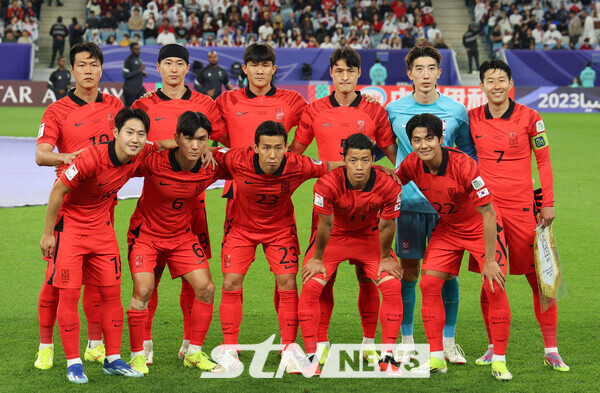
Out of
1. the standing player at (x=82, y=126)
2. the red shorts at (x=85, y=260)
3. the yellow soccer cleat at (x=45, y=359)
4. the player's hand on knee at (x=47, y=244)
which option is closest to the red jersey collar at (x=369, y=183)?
the red shorts at (x=85, y=260)

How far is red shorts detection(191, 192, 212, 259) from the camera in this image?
600 centimetres

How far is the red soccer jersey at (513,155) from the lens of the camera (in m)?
5.72

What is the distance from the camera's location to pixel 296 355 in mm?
5633

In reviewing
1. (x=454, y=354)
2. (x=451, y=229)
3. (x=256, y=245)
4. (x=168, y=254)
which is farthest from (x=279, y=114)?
(x=454, y=354)

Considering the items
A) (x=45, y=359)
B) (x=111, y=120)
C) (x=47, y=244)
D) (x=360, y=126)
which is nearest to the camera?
(x=47, y=244)

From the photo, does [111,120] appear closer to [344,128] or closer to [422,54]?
[344,128]

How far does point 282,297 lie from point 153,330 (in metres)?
1.45

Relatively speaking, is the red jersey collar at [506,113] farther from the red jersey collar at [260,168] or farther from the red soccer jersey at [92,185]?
the red soccer jersey at [92,185]

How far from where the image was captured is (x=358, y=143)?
17.8 feet

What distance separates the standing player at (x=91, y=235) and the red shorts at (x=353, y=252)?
4.80 feet

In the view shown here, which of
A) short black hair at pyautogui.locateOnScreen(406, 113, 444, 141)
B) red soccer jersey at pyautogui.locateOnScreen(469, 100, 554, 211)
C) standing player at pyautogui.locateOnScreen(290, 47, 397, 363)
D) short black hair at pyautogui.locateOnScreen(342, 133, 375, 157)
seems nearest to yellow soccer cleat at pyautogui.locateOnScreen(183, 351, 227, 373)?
standing player at pyautogui.locateOnScreen(290, 47, 397, 363)

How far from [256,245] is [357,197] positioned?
85 centimetres

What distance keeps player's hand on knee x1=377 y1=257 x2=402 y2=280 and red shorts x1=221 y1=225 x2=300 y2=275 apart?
633mm

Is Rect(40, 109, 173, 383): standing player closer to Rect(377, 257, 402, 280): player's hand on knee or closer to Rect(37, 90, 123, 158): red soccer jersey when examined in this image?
A: Rect(37, 90, 123, 158): red soccer jersey
